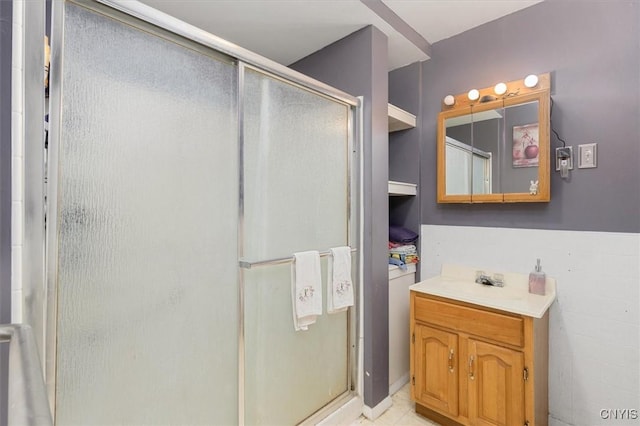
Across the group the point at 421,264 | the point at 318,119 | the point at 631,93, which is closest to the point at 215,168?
the point at 318,119

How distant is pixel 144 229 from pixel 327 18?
5.08 ft

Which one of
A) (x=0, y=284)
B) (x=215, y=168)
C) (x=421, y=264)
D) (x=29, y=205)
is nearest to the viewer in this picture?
(x=0, y=284)

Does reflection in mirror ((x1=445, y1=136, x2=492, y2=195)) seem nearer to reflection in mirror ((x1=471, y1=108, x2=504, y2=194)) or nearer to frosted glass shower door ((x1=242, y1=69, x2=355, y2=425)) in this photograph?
reflection in mirror ((x1=471, y1=108, x2=504, y2=194))

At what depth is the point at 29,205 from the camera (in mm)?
847

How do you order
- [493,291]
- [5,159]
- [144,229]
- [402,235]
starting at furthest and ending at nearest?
[402,235] < [493,291] < [144,229] < [5,159]

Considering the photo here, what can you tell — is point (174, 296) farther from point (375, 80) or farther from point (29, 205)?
point (375, 80)

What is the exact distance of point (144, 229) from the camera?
110cm

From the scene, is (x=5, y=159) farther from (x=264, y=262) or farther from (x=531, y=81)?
(x=531, y=81)

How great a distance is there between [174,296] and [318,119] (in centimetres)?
115

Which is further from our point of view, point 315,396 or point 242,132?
point 315,396

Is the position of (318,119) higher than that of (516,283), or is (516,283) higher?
(318,119)

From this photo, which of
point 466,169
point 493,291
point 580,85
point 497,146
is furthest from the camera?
point 466,169

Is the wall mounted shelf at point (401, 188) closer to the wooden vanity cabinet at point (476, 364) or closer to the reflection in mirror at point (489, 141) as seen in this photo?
the reflection in mirror at point (489, 141)

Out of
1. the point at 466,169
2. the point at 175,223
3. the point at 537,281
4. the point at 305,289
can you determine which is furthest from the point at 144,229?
the point at 537,281
